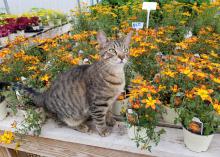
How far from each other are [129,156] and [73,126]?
0.38 meters

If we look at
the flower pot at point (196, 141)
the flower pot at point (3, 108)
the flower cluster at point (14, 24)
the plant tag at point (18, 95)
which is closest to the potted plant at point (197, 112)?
the flower pot at point (196, 141)

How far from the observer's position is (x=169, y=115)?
4.29 ft

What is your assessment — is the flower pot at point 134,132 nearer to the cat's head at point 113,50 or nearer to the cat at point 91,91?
the cat at point 91,91

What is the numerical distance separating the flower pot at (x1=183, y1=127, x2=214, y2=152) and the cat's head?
19.7 inches

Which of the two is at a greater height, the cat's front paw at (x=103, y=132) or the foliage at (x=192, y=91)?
the foliage at (x=192, y=91)

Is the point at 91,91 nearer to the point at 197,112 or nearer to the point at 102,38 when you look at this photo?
the point at 102,38

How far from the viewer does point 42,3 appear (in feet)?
16.1

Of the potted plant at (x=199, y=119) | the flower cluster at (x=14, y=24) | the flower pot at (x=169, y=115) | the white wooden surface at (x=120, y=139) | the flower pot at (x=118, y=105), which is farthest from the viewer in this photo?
the flower cluster at (x=14, y=24)

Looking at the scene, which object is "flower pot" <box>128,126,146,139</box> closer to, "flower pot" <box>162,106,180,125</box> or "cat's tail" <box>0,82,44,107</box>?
"flower pot" <box>162,106,180,125</box>

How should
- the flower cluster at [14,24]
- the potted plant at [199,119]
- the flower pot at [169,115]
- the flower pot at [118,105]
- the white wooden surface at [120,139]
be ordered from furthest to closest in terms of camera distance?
the flower cluster at [14,24], the flower pot at [118,105], the flower pot at [169,115], the white wooden surface at [120,139], the potted plant at [199,119]

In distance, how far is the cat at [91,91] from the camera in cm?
131

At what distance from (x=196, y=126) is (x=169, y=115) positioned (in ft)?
0.84

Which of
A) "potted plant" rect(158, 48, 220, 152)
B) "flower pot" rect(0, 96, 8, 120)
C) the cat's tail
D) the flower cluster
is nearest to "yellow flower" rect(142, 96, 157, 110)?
"potted plant" rect(158, 48, 220, 152)

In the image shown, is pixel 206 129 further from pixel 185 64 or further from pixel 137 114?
pixel 185 64
